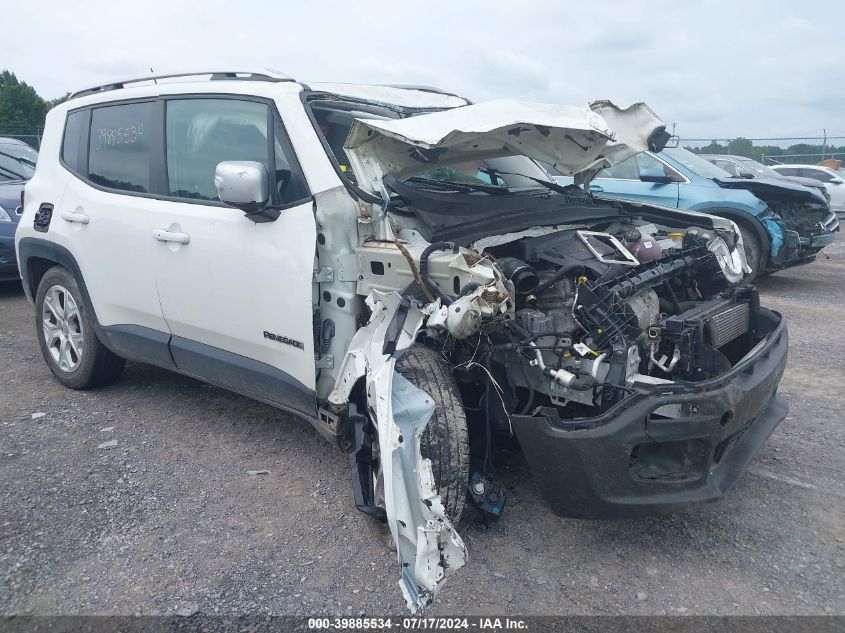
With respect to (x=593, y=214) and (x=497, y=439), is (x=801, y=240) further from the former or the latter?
(x=497, y=439)

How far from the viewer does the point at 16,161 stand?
28.7 ft

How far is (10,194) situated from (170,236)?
5509 mm

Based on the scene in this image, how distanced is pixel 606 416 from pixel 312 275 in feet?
4.62

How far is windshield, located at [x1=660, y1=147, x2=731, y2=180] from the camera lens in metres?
8.41

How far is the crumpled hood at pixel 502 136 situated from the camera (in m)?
2.98

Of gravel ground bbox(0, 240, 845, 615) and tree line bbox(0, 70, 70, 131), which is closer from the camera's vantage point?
gravel ground bbox(0, 240, 845, 615)

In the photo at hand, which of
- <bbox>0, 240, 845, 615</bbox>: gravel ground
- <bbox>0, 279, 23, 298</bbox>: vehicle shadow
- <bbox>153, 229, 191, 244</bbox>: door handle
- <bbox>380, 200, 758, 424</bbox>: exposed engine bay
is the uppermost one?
<bbox>153, 229, 191, 244</bbox>: door handle

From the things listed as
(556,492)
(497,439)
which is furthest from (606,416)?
(497,439)

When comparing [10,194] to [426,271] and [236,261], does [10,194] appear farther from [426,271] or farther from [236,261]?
[426,271]

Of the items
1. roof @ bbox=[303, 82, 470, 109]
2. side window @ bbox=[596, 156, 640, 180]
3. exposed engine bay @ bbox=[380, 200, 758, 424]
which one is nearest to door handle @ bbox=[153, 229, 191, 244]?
roof @ bbox=[303, 82, 470, 109]

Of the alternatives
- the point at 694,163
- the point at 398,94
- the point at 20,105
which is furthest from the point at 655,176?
the point at 20,105

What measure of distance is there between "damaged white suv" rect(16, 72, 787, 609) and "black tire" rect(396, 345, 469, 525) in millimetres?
12

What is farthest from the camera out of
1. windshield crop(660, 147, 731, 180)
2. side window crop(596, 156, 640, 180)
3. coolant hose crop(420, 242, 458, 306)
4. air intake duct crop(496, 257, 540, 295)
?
side window crop(596, 156, 640, 180)

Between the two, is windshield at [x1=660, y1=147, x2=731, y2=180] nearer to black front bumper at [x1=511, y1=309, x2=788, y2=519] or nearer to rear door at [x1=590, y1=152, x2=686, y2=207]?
rear door at [x1=590, y1=152, x2=686, y2=207]
